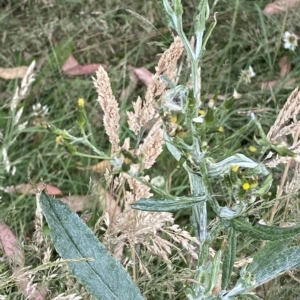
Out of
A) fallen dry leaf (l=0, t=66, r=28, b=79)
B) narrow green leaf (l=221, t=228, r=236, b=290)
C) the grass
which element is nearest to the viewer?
narrow green leaf (l=221, t=228, r=236, b=290)

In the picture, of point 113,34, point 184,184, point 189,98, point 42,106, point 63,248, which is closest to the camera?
point 189,98

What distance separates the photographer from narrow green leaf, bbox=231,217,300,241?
693 millimetres

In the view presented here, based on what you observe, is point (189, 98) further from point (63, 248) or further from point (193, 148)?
point (63, 248)

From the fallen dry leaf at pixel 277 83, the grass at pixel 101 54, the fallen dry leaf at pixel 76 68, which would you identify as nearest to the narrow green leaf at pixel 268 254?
the grass at pixel 101 54

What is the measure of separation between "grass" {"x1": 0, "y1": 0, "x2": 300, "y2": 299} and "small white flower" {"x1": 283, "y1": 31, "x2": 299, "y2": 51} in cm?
2

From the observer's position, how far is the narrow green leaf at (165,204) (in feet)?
2.31

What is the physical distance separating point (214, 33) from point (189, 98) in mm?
1077

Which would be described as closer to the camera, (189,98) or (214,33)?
(189,98)

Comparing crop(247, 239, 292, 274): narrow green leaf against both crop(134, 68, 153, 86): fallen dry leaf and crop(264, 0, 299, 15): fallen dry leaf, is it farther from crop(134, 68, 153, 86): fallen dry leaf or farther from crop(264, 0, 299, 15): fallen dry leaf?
crop(264, 0, 299, 15): fallen dry leaf

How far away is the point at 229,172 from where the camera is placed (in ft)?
2.20

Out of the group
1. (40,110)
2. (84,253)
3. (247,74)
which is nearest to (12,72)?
(40,110)

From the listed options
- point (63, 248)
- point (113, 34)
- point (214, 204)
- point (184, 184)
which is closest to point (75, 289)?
point (63, 248)

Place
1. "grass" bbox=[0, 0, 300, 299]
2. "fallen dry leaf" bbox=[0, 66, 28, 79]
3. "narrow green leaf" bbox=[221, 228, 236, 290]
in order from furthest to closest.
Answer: "fallen dry leaf" bbox=[0, 66, 28, 79] < "grass" bbox=[0, 0, 300, 299] < "narrow green leaf" bbox=[221, 228, 236, 290]

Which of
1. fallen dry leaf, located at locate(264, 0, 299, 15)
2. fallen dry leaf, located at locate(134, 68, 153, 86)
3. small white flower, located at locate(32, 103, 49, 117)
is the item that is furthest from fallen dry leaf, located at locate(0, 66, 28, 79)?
fallen dry leaf, located at locate(264, 0, 299, 15)
